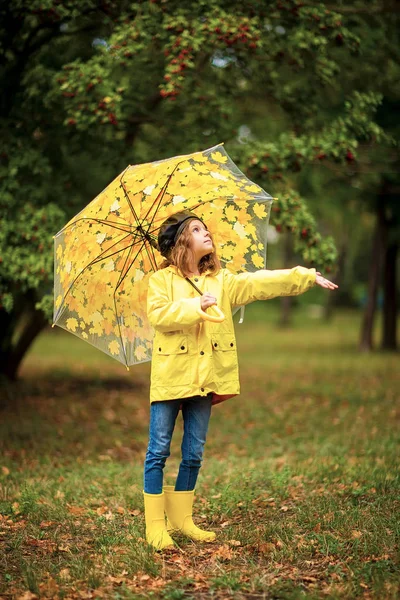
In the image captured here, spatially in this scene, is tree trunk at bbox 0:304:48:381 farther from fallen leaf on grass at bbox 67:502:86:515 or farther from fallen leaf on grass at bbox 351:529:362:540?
fallen leaf on grass at bbox 351:529:362:540

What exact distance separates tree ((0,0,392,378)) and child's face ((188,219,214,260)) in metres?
3.20

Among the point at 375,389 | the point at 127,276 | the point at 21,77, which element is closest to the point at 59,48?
the point at 21,77

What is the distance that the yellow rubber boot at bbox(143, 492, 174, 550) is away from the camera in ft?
14.1

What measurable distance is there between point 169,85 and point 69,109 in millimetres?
1250

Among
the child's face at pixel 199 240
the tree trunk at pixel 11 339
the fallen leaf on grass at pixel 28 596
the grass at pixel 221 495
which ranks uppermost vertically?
the child's face at pixel 199 240

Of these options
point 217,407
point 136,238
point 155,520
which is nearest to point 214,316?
point 136,238

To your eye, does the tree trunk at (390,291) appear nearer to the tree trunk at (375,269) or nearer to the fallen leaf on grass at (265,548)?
the tree trunk at (375,269)

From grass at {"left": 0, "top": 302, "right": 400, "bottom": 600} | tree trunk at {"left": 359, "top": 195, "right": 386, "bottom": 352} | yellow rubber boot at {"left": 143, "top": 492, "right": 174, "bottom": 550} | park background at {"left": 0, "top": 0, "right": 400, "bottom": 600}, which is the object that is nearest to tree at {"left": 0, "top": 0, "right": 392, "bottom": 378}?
park background at {"left": 0, "top": 0, "right": 400, "bottom": 600}

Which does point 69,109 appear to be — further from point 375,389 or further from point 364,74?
point 375,389

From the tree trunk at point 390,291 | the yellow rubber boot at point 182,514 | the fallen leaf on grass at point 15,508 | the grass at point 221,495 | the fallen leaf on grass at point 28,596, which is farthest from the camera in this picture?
the tree trunk at point 390,291

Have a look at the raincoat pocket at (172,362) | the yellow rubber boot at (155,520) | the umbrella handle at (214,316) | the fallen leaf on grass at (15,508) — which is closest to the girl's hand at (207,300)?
the umbrella handle at (214,316)

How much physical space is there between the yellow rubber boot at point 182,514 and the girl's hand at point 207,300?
1.29 meters

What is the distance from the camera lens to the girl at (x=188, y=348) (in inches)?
163

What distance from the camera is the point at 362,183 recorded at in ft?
52.0
